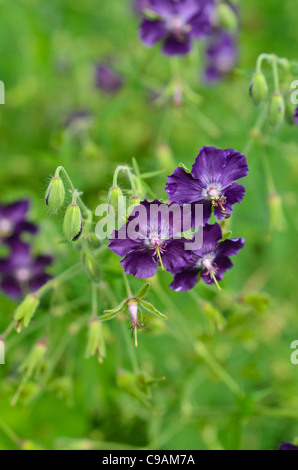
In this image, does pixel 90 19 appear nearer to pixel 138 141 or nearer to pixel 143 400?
pixel 138 141

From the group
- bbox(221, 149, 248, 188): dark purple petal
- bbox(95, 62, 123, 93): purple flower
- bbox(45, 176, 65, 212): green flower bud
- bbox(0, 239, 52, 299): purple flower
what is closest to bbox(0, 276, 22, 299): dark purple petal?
bbox(0, 239, 52, 299): purple flower

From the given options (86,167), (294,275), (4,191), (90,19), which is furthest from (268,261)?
(90,19)

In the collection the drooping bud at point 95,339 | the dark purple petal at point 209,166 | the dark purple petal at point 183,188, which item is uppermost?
the dark purple petal at point 209,166

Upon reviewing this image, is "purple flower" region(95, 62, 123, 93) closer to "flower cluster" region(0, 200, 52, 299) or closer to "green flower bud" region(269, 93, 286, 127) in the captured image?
"flower cluster" region(0, 200, 52, 299)

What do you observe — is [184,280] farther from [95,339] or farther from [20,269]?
[20,269]

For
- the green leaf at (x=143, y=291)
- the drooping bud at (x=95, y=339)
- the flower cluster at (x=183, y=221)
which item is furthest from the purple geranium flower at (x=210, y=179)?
the drooping bud at (x=95, y=339)

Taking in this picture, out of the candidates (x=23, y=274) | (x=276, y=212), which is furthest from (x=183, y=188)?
(x=23, y=274)

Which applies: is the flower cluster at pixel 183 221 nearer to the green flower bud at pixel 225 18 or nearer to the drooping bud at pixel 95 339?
the drooping bud at pixel 95 339
